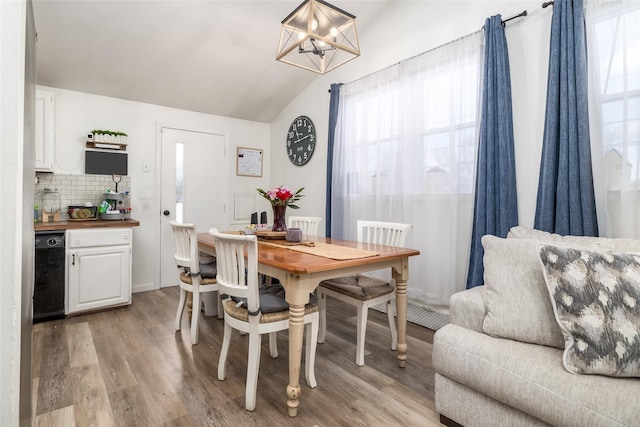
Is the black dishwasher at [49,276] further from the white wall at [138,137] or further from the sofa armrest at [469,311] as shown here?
the sofa armrest at [469,311]

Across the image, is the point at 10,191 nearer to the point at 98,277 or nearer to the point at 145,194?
the point at 98,277

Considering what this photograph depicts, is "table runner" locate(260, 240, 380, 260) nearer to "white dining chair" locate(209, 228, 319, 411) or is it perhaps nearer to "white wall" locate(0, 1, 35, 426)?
"white dining chair" locate(209, 228, 319, 411)

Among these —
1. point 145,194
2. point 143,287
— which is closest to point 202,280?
point 143,287

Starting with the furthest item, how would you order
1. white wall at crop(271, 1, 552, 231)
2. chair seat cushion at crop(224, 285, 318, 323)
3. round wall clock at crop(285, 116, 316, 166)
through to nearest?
round wall clock at crop(285, 116, 316, 166)
white wall at crop(271, 1, 552, 231)
chair seat cushion at crop(224, 285, 318, 323)

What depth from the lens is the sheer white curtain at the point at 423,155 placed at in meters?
2.68

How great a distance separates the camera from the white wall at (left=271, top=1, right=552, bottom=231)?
230 cm

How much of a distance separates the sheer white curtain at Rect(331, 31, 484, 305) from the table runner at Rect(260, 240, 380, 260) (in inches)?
44.2

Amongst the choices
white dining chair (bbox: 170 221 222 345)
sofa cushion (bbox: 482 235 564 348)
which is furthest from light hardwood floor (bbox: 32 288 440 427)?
sofa cushion (bbox: 482 235 564 348)

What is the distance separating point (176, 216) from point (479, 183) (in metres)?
3.51

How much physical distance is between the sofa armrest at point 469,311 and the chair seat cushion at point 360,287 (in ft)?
1.99

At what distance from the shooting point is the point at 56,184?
3396mm

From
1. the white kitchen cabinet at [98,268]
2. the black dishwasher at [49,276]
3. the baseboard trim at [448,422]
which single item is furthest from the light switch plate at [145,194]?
the baseboard trim at [448,422]

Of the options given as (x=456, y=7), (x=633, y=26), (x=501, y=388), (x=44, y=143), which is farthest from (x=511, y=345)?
(x=44, y=143)

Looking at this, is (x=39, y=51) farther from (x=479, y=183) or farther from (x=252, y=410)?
(x=479, y=183)
